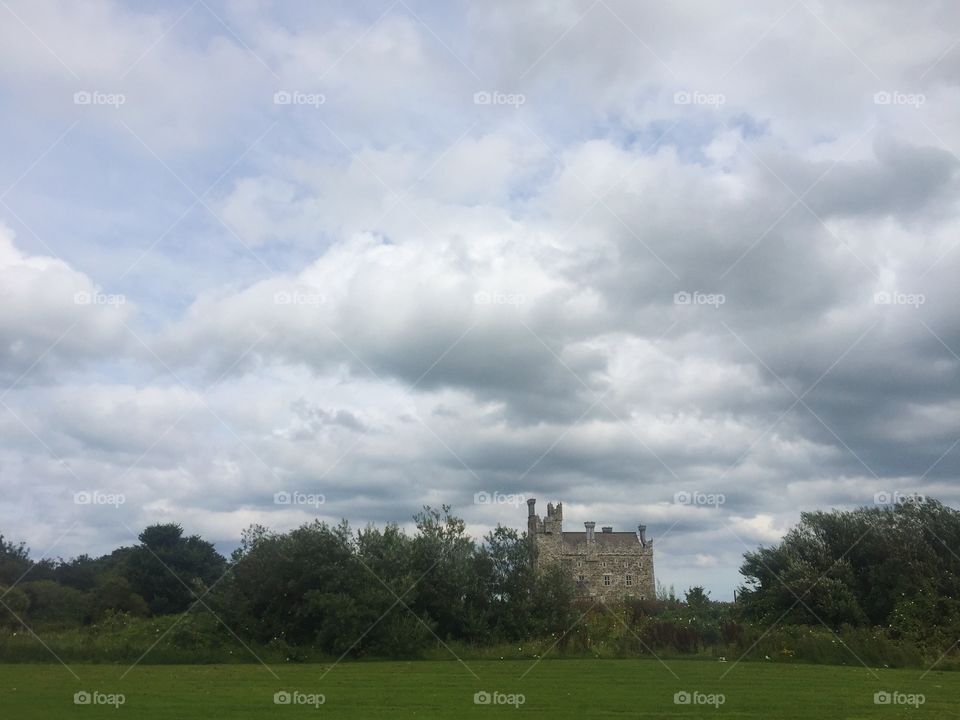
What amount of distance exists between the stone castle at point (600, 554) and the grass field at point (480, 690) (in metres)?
61.7

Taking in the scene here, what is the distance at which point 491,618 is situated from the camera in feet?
139

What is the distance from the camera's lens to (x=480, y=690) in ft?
74.5

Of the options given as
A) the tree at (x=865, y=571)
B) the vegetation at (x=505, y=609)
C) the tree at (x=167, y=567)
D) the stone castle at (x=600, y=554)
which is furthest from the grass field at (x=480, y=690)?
the stone castle at (x=600, y=554)

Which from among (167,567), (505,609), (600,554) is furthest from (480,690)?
(600,554)

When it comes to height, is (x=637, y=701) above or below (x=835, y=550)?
below

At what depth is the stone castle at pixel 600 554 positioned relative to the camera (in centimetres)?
9362

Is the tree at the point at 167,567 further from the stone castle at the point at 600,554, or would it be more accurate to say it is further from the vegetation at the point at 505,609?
the stone castle at the point at 600,554

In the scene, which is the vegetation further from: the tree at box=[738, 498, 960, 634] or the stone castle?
the stone castle

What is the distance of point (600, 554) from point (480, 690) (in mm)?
74985

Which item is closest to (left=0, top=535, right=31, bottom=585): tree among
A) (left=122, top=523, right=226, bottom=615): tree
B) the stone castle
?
(left=122, top=523, right=226, bottom=615): tree

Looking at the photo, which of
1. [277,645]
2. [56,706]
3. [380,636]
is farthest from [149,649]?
[56,706]

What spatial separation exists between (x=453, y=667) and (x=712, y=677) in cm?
983

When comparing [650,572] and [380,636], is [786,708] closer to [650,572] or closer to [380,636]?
[380,636]

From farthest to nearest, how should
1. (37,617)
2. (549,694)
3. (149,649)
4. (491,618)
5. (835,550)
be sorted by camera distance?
(37,617)
(835,550)
(491,618)
(149,649)
(549,694)
